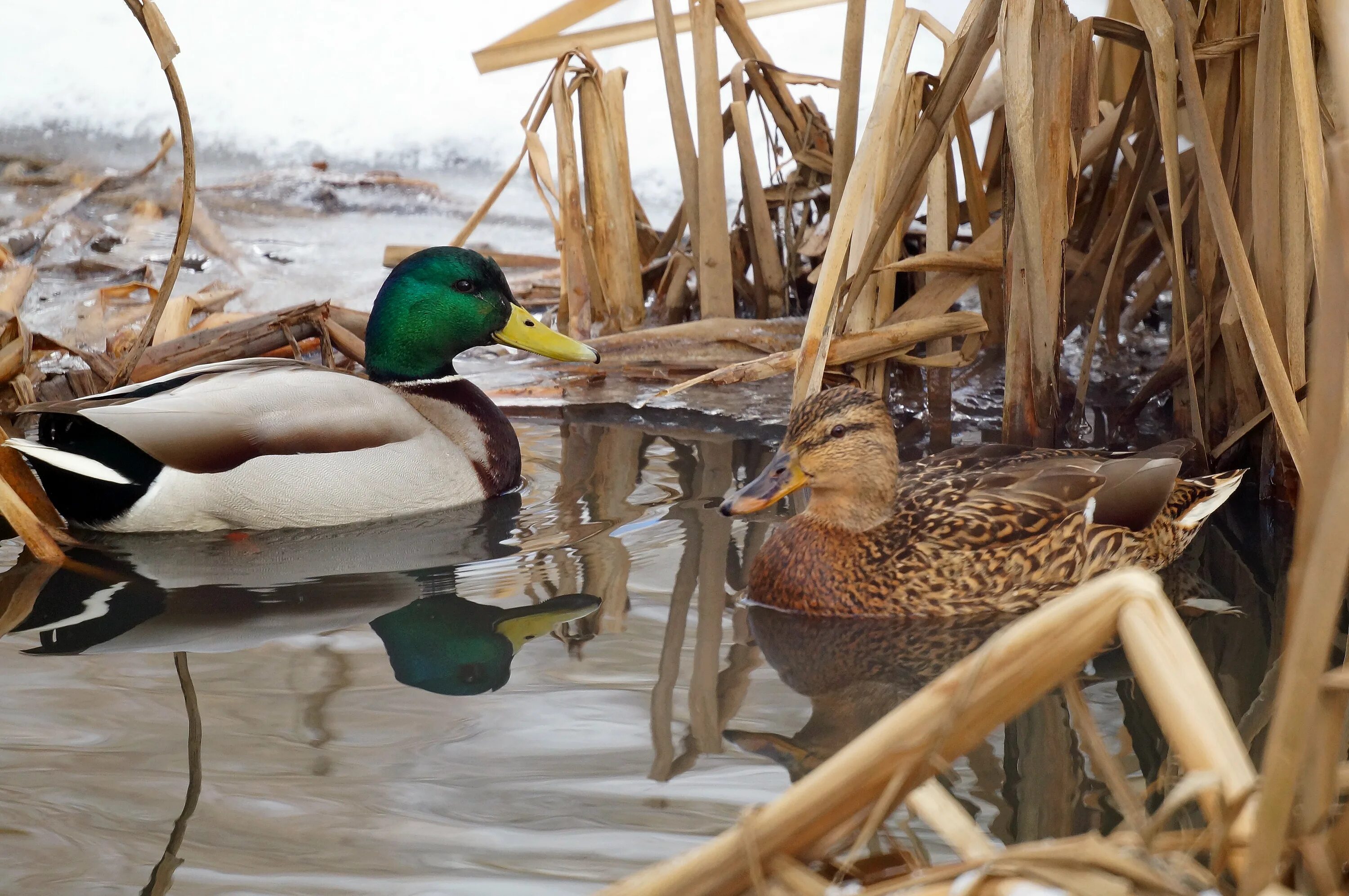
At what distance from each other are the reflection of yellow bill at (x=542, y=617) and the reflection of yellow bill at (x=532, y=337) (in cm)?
159

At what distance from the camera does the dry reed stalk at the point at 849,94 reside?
4.37 metres

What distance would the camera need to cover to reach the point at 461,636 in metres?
3.37

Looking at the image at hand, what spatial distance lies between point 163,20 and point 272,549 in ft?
5.09

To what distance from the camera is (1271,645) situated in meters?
3.23

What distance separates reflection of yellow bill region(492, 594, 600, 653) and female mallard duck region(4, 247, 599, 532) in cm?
108

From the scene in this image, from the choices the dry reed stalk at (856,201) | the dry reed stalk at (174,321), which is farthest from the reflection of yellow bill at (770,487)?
the dry reed stalk at (174,321)

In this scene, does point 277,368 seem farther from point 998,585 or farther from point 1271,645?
point 1271,645

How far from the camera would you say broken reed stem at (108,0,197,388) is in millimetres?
3744

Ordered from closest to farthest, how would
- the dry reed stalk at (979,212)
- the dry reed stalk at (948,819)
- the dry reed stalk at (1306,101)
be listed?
the dry reed stalk at (948,819), the dry reed stalk at (1306,101), the dry reed stalk at (979,212)

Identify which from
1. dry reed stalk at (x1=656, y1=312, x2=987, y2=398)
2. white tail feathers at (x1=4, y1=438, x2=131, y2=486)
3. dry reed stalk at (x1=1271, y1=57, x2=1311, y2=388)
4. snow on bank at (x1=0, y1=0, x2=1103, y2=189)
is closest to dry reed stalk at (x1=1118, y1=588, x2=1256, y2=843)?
dry reed stalk at (x1=1271, y1=57, x2=1311, y2=388)

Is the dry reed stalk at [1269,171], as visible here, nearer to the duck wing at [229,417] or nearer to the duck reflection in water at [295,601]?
the duck reflection in water at [295,601]

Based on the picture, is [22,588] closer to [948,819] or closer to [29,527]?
[29,527]

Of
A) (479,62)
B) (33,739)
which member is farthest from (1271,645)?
(479,62)

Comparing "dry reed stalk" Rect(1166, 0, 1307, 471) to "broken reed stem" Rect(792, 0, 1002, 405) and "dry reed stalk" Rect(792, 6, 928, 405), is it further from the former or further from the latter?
"dry reed stalk" Rect(792, 6, 928, 405)
